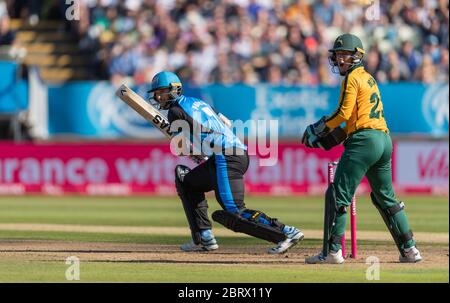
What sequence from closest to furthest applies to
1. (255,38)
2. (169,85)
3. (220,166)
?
(220,166) < (169,85) < (255,38)

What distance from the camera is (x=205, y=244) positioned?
40.6 feet

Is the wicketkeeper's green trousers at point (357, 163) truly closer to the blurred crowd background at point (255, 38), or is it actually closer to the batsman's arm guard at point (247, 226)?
the batsman's arm guard at point (247, 226)

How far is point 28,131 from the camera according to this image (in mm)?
25047

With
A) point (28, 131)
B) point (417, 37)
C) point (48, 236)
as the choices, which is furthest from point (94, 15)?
point (48, 236)

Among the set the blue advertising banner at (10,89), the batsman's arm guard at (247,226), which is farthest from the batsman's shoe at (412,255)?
the blue advertising banner at (10,89)

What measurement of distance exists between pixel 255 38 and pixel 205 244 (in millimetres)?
14409

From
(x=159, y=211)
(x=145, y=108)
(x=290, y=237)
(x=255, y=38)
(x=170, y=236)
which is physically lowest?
(x=159, y=211)

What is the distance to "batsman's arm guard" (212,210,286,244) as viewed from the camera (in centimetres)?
1123

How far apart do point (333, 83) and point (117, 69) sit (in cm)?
527

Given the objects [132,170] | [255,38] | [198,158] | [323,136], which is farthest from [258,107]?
[323,136]

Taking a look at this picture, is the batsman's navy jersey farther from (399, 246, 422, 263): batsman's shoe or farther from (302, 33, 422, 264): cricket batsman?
(399, 246, 422, 263): batsman's shoe

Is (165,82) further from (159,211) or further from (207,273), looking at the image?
(159,211)
